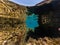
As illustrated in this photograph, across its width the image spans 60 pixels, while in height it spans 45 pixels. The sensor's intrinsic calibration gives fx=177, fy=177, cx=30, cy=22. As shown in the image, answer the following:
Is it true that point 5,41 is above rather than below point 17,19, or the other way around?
below

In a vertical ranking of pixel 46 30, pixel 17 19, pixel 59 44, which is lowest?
pixel 59 44

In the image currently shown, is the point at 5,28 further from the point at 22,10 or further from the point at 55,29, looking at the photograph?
the point at 55,29

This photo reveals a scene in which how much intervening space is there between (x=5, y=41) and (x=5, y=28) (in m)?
0.11

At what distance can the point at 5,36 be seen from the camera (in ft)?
4.86

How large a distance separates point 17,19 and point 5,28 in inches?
4.9

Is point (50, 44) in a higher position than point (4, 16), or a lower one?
lower

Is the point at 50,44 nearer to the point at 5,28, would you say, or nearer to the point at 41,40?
the point at 41,40

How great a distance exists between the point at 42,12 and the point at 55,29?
175mm

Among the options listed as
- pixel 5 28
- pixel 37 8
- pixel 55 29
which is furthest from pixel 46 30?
pixel 5 28

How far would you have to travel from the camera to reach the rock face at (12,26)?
147 centimetres

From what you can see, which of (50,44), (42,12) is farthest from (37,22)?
(50,44)

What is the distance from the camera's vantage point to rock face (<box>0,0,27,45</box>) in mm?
1470

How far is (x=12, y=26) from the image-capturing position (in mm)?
1479

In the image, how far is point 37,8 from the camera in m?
1.48
